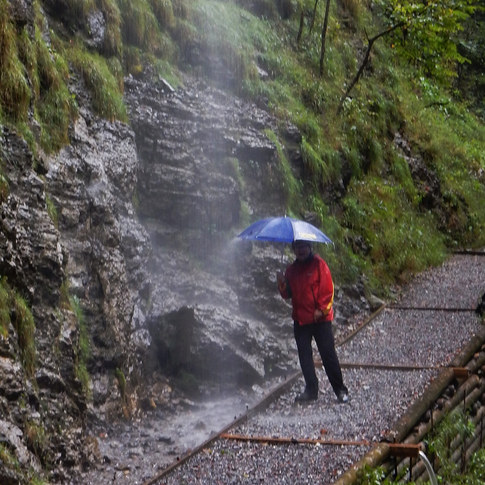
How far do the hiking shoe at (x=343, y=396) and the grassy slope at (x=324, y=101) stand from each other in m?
4.09

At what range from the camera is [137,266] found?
30.9 feet

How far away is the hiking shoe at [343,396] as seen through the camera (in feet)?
29.5

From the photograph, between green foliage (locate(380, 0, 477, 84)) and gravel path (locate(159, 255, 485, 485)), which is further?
green foliage (locate(380, 0, 477, 84))

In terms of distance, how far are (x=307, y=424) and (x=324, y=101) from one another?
925 centimetres

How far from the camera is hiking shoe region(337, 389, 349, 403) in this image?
898 centimetres

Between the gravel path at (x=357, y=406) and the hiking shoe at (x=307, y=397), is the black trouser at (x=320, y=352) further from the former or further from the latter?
the gravel path at (x=357, y=406)

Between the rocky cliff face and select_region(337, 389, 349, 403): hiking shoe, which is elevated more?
the rocky cliff face

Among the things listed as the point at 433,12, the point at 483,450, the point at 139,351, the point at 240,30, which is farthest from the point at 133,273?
the point at 433,12

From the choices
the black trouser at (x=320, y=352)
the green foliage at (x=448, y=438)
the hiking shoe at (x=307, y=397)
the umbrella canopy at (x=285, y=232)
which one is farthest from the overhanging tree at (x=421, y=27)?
the green foliage at (x=448, y=438)

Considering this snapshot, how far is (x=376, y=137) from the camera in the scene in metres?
17.5

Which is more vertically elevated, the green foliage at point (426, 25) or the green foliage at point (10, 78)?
the green foliage at point (426, 25)

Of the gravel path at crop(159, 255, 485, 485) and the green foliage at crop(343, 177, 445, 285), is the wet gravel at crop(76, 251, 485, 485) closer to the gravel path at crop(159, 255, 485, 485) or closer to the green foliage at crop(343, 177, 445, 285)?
the gravel path at crop(159, 255, 485, 485)

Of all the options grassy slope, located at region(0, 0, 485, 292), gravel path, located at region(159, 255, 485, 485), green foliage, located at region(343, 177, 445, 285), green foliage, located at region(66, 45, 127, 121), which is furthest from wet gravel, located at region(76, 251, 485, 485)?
green foliage, located at region(66, 45, 127, 121)

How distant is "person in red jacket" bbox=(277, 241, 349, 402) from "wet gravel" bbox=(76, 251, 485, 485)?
28 centimetres
